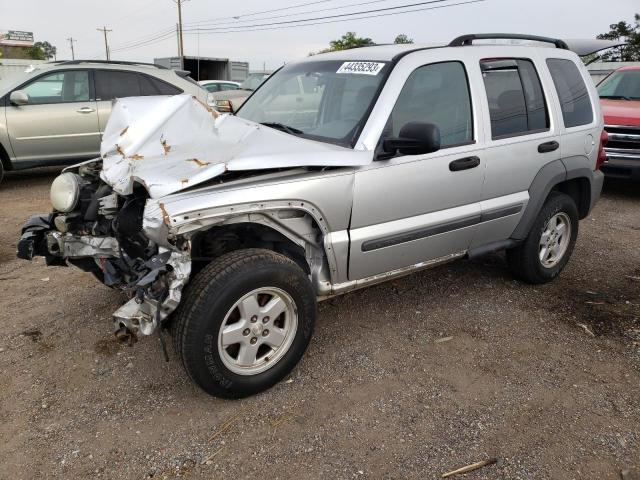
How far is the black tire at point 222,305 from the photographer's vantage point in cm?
255

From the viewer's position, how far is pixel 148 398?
288 cm

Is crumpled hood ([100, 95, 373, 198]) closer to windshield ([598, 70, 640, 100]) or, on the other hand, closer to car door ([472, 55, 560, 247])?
car door ([472, 55, 560, 247])

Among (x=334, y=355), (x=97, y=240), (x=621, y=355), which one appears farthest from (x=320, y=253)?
(x=621, y=355)

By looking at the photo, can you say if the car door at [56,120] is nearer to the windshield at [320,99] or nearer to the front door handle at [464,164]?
the windshield at [320,99]

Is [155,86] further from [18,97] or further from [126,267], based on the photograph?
[126,267]

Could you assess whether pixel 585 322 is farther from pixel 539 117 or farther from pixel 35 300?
pixel 35 300

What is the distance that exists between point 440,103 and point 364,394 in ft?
6.25

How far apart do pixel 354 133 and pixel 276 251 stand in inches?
32.9

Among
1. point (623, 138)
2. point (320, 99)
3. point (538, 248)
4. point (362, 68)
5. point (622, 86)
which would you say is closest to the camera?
point (362, 68)

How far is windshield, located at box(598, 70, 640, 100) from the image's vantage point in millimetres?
8227

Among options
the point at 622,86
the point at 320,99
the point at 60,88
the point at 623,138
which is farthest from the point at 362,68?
the point at 622,86

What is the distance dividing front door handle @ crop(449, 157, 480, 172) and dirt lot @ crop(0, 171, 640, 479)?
3.70 feet

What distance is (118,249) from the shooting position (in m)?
2.92

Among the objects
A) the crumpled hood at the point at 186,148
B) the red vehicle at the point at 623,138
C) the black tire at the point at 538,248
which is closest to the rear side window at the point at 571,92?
the black tire at the point at 538,248
